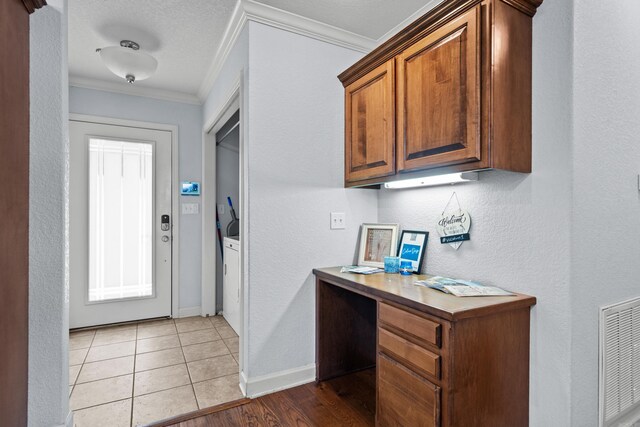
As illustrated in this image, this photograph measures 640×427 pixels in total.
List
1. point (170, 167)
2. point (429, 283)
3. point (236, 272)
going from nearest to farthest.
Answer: point (429, 283), point (236, 272), point (170, 167)

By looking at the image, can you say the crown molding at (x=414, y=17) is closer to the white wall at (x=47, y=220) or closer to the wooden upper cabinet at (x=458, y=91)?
the wooden upper cabinet at (x=458, y=91)

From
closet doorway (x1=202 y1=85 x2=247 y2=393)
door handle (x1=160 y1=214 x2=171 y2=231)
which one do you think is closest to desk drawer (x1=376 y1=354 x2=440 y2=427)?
closet doorway (x1=202 y1=85 x2=247 y2=393)

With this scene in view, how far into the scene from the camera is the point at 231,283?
3.37 meters

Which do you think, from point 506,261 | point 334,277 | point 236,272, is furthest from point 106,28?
point 506,261

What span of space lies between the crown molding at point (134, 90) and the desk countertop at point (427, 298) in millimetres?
2947

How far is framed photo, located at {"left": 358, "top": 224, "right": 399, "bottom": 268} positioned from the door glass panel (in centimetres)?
245

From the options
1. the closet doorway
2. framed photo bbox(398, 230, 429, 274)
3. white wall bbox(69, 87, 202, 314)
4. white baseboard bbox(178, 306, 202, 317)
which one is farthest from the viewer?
white baseboard bbox(178, 306, 202, 317)

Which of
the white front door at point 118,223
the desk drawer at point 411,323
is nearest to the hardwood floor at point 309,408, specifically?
the desk drawer at point 411,323

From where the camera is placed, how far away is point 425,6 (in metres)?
2.12

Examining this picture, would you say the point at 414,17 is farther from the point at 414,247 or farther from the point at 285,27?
the point at 414,247

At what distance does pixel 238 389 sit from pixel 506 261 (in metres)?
1.82

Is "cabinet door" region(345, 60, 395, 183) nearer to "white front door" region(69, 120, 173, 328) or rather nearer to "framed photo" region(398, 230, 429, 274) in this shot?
"framed photo" region(398, 230, 429, 274)

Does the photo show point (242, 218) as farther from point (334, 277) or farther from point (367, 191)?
point (367, 191)

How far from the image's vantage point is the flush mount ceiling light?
7.82ft
